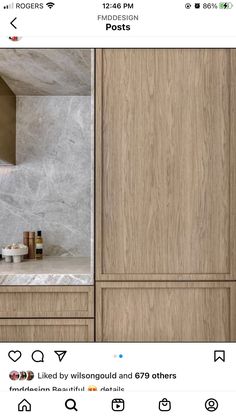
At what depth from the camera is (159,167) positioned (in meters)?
1.36

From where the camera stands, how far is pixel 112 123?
1.36 meters

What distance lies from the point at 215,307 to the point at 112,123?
2.64ft

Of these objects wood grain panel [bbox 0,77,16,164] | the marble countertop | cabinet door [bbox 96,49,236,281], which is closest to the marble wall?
wood grain panel [bbox 0,77,16,164]

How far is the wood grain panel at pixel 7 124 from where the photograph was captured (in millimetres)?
1707

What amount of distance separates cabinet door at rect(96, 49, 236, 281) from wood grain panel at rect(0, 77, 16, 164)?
601 millimetres

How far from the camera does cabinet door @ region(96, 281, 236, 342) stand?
1347mm

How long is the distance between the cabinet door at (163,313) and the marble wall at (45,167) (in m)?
0.65

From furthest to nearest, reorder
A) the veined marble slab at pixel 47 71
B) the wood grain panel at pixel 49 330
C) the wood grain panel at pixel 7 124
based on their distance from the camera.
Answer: the wood grain panel at pixel 7 124 < the veined marble slab at pixel 47 71 < the wood grain panel at pixel 49 330
